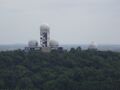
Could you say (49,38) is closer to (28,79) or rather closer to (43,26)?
(43,26)

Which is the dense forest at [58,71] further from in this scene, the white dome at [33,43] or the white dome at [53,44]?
the white dome at [33,43]

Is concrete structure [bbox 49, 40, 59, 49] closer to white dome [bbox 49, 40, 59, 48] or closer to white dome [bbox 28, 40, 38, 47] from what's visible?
white dome [bbox 49, 40, 59, 48]

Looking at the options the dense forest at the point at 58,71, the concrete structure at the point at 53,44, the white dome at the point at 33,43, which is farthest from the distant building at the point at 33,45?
the dense forest at the point at 58,71

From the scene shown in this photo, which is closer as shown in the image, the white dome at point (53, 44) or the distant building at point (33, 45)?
the white dome at point (53, 44)

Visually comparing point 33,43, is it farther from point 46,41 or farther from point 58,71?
point 58,71

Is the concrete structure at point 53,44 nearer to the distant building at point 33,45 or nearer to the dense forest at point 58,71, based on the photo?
the distant building at point 33,45

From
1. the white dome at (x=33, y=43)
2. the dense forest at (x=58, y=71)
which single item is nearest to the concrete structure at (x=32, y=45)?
the white dome at (x=33, y=43)

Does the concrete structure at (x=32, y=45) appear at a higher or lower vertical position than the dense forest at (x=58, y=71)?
higher

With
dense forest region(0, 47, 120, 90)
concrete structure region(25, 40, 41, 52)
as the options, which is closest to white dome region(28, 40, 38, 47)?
concrete structure region(25, 40, 41, 52)

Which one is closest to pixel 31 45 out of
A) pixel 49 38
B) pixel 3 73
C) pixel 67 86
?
pixel 49 38
